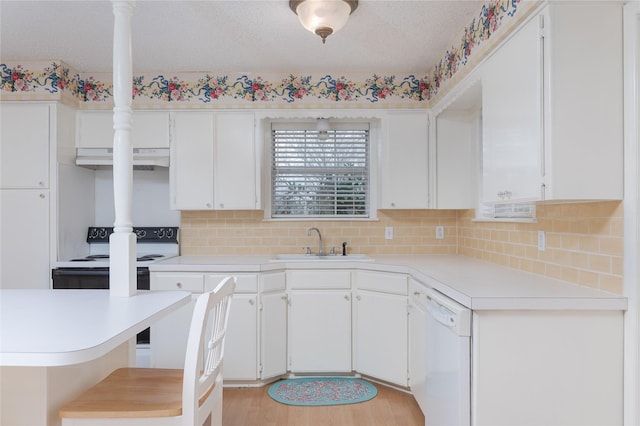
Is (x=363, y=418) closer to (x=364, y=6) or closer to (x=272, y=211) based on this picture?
(x=272, y=211)

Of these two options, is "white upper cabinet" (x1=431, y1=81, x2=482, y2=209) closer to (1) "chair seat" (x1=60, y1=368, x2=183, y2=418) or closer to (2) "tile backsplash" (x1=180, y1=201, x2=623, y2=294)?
(2) "tile backsplash" (x1=180, y1=201, x2=623, y2=294)

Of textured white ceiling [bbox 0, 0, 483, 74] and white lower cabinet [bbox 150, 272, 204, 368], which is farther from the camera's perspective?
Result: white lower cabinet [bbox 150, 272, 204, 368]

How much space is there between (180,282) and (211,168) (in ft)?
3.01

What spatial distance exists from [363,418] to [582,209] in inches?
66.7

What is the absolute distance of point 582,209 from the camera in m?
1.92

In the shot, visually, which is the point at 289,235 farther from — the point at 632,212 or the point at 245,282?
the point at 632,212

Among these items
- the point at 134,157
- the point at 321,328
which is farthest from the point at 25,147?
the point at 321,328

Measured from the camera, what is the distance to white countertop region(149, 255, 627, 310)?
169cm

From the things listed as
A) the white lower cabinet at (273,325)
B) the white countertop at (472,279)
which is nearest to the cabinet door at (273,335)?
the white lower cabinet at (273,325)

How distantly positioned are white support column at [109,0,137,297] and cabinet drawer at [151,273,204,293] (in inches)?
46.8

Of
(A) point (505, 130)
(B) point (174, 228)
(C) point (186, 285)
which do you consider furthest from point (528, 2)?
(B) point (174, 228)

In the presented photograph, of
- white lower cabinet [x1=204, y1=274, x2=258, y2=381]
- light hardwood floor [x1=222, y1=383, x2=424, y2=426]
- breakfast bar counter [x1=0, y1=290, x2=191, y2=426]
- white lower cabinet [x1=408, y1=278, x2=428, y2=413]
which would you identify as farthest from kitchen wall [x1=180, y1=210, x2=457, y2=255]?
breakfast bar counter [x1=0, y1=290, x2=191, y2=426]

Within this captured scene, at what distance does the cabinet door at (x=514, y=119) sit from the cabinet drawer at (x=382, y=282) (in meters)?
0.93

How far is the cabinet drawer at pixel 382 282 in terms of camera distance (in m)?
2.86
